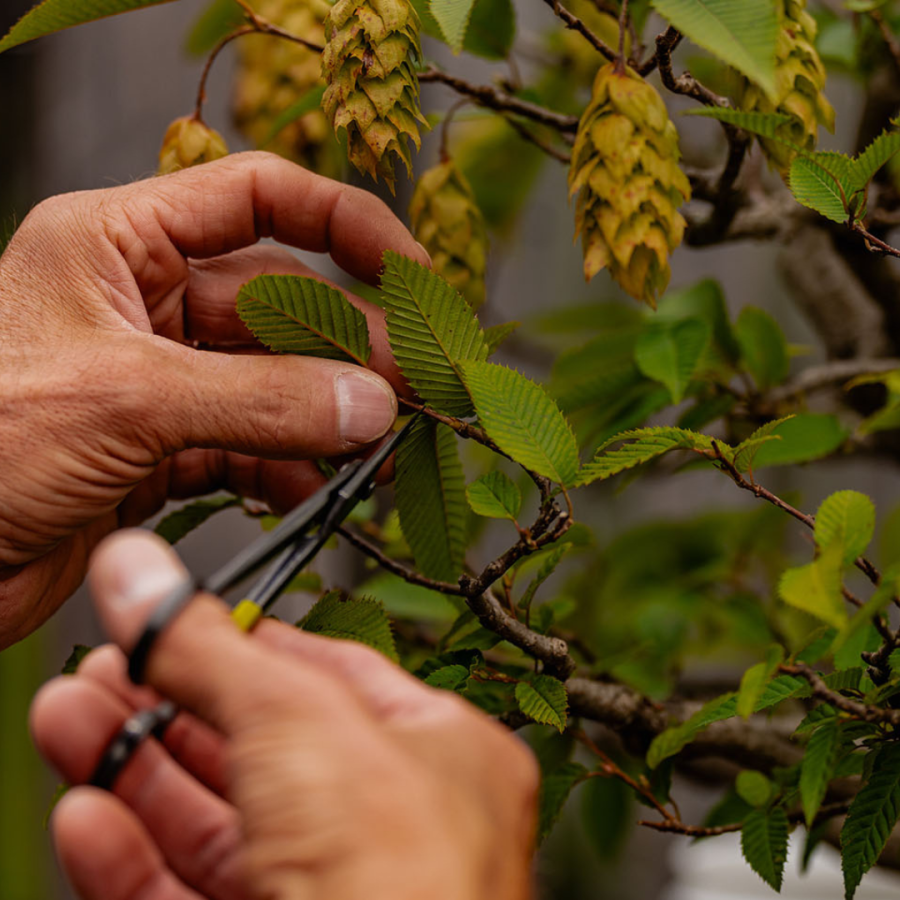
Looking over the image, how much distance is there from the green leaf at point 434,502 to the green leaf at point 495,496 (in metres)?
0.05

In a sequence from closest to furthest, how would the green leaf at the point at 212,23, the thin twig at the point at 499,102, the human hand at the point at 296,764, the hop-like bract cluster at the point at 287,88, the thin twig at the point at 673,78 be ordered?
the human hand at the point at 296,764 < the thin twig at the point at 673,78 < the thin twig at the point at 499,102 < the hop-like bract cluster at the point at 287,88 < the green leaf at the point at 212,23

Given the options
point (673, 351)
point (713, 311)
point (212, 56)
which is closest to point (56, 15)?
point (212, 56)

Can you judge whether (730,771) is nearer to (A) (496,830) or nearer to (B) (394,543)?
(B) (394,543)

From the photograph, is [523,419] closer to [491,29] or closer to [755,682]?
[755,682]

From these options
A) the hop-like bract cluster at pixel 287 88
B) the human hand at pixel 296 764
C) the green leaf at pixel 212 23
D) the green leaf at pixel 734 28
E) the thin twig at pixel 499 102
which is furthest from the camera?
the green leaf at pixel 212 23

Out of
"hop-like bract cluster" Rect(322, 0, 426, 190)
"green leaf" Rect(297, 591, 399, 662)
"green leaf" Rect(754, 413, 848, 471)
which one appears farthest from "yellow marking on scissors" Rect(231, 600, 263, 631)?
"green leaf" Rect(754, 413, 848, 471)

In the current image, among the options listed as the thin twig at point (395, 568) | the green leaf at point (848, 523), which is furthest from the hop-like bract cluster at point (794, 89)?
the thin twig at point (395, 568)

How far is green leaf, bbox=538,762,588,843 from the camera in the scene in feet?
1.82

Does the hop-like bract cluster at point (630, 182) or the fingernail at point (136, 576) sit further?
the hop-like bract cluster at point (630, 182)

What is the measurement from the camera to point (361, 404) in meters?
0.51

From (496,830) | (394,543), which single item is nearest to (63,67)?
(394,543)

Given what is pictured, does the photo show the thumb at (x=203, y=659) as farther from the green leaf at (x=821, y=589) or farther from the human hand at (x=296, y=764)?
the green leaf at (x=821, y=589)

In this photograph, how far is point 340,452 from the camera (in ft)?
1.75

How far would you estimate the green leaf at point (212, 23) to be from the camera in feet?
2.87
